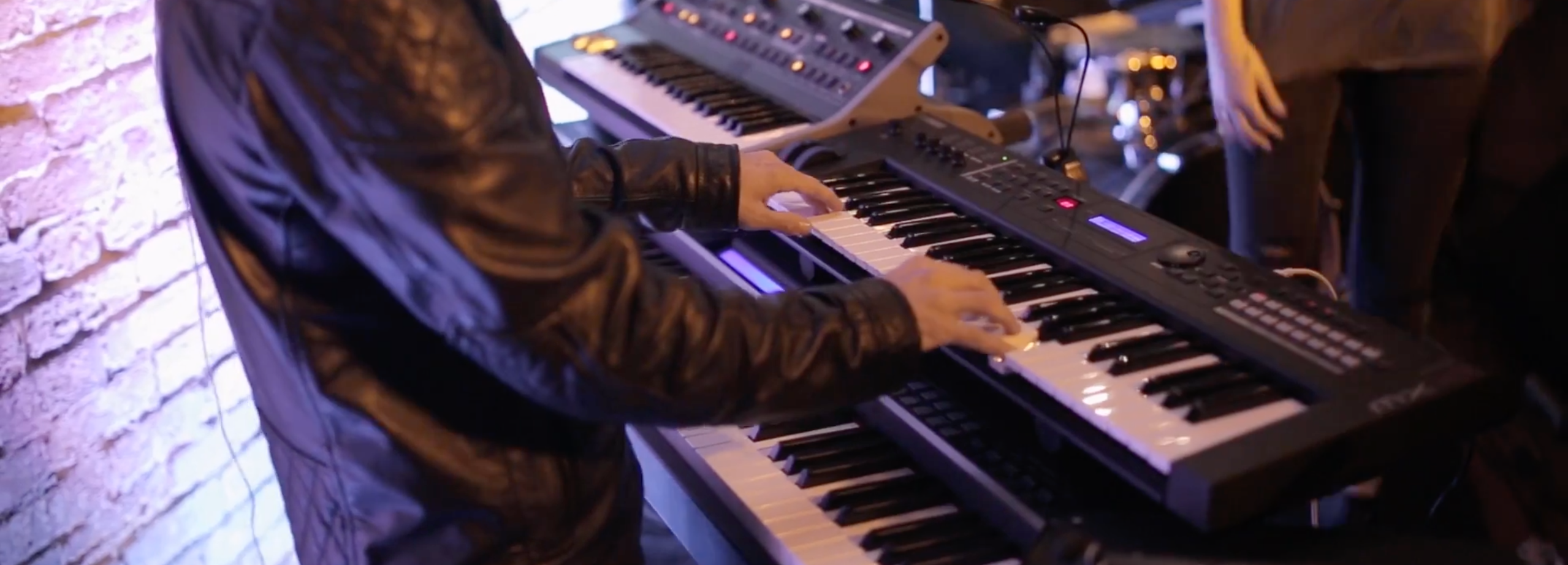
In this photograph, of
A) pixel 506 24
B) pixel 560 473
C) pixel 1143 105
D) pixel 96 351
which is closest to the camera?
pixel 506 24

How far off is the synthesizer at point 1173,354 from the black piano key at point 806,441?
164mm

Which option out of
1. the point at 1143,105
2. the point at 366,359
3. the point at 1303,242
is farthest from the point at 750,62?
the point at 1143,105

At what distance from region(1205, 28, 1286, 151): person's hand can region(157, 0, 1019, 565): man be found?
86 cm

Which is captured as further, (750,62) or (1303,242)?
(750,62)

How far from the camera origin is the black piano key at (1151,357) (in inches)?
39.4

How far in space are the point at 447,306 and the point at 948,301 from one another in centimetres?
38

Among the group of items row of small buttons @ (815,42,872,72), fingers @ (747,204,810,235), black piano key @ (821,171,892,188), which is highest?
row of small buttons @ (815,42,872,72)

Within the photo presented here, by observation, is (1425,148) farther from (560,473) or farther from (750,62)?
(560,473)

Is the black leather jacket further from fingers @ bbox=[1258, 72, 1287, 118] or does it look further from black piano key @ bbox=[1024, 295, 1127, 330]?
fingers @ bbox=[1258, 72, 1287, 118]

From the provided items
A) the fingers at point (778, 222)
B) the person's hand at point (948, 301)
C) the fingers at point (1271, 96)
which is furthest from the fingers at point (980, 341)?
the fingers at point (1271, 96)

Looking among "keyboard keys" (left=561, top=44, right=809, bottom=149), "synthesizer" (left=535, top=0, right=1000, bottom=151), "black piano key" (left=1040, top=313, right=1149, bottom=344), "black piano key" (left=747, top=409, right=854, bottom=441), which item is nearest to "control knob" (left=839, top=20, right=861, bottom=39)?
"synthesizer" (left=535, top=0, right=1000, bottom=151)

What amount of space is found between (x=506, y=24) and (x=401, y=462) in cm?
33

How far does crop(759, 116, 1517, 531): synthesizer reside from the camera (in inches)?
35.0

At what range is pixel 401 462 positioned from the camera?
899mm
